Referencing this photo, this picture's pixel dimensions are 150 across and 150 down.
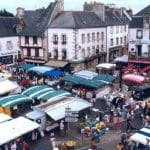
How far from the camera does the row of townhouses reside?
1821 inches

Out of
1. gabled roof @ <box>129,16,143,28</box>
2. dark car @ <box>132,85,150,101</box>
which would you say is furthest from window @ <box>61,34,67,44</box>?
dark car @ <box>132,85,150,101</box>

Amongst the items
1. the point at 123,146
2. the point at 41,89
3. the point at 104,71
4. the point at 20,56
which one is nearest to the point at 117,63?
the point at 104,71

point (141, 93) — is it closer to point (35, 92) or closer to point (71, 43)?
point (35, 92)

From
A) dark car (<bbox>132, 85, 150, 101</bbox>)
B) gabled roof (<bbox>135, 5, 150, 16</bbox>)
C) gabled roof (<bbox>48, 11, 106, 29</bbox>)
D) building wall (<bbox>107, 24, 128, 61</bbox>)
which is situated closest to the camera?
dark car (<bbox>132, 85, 150, 101</bbox>)

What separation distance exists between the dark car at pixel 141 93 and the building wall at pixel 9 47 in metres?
22.6

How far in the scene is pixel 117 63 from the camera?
46.9m

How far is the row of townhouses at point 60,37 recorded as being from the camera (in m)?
46.2

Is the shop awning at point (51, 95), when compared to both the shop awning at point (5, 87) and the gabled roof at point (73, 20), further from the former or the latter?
the gabled roof at point (73, 20)

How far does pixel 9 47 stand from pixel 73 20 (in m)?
10.5

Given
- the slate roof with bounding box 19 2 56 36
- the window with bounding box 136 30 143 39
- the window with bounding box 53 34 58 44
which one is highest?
the slate roof with bounding box 19 2 56 36

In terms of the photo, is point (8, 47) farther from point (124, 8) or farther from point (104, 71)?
point (124, 8)

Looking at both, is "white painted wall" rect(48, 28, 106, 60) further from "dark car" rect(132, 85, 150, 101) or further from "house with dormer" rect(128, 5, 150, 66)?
"dark car" rect(132, 85, 150, 101)

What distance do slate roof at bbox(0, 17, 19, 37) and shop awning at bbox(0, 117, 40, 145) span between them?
28560 mm

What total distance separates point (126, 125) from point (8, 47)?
28503 mm
